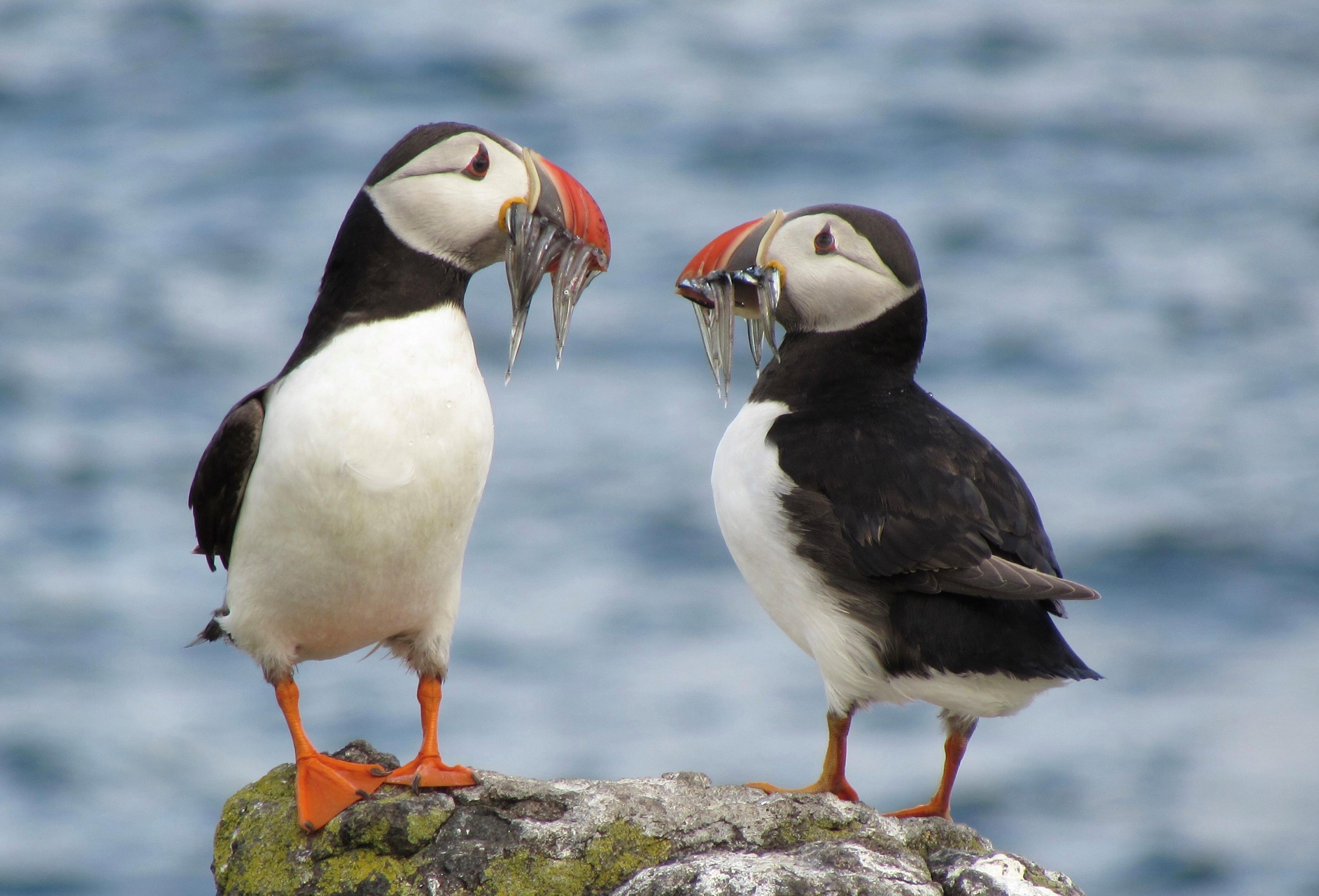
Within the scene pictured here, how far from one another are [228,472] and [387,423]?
1.94 feet

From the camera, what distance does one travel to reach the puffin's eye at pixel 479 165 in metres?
4.19

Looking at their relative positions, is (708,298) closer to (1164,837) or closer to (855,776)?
(855,776)

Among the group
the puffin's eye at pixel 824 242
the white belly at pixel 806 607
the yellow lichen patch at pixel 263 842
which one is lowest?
the yellow lichen patch at pixel 263 842

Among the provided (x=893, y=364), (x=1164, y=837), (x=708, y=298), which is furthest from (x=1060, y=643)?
(x=1164, y=837)

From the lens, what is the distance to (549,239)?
4219 mm

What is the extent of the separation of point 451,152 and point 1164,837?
14.8 metres

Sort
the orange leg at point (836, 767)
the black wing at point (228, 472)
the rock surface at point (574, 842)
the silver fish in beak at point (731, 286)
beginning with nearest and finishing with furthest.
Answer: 1. the rock surface at point (574, 842)
2. the black wing at point (228, 472)
3. the orange leg at point (836, 767)
4. the silver fish in beak at point (731, 286)

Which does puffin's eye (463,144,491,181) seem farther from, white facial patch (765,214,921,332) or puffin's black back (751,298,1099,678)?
puffin's black back (751,298,1099,678)

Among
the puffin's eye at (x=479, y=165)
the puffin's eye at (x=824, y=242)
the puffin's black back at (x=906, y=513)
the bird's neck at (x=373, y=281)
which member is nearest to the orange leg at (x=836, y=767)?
the puffin's black back at (x=906, y=513)

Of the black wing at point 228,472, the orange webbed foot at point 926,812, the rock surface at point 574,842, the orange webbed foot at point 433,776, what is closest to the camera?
the rock surface at point 574,842

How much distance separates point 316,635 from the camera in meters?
4.39

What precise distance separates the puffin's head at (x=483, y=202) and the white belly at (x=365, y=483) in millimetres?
218

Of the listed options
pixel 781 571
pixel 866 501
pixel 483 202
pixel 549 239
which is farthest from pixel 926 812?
pixel 483 202

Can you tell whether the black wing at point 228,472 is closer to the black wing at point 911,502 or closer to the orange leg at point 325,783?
the orange leg at point 325,783
